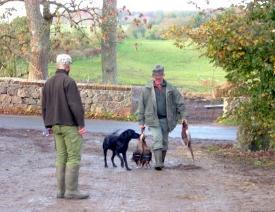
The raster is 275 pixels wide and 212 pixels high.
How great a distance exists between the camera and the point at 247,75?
13219 mm

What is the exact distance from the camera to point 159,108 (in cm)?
1192

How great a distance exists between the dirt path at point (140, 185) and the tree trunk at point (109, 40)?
10.1 metres

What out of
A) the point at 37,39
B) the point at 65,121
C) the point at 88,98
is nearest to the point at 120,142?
the point at 65,121

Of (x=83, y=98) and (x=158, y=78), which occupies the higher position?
(x=158, y=78)

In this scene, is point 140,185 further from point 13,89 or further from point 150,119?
point 13,89

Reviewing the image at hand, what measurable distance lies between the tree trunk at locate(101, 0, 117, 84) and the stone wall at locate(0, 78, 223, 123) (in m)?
2.81

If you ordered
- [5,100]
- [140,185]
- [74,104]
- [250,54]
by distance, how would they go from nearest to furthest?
[74,104], [140,185], [250,54], [5,100]

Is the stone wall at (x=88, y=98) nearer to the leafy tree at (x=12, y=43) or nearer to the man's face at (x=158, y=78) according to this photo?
the leafy tree at (x=12, y=43)

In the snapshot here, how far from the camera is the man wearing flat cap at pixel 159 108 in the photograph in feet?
38.9

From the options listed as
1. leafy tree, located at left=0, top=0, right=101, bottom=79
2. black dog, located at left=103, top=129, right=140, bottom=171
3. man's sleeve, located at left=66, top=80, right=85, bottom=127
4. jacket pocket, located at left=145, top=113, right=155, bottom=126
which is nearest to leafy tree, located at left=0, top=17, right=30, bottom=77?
leafy tree, located at left=0, top=0, right=101, bottom=79

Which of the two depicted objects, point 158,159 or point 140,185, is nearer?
point 140,185

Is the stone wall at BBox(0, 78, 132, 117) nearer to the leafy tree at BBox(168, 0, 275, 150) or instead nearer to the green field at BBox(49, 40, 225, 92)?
the leafy tree at BBox(168, 0, 275, 150)

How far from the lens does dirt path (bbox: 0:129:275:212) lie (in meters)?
8.69

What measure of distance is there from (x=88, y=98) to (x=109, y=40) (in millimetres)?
4721
